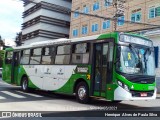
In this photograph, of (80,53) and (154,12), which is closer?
(80,53)

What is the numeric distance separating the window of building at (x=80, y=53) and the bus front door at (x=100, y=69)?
0.63 meters

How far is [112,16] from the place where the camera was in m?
41.4

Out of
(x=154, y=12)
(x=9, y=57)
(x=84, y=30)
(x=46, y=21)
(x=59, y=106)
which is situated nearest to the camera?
(x=59, y=106)

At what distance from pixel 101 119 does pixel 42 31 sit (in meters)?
59.0

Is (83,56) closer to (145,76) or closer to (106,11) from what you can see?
(145,76)

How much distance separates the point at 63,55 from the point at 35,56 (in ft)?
10.9

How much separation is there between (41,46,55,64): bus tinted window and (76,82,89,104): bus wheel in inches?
119

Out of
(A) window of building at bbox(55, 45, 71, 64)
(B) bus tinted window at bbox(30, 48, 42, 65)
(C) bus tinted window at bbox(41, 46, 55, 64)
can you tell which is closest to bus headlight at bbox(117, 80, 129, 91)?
(A) window of building at bbox(55, 45, 71, 64)

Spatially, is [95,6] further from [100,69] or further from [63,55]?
[100,69]

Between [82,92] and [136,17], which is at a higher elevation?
[136,17]

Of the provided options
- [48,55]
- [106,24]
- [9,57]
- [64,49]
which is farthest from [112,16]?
[64,49]

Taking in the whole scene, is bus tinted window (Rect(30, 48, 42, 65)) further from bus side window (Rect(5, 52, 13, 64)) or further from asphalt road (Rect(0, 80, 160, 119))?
asphalt road (Rect(0, 80, 160, 119))

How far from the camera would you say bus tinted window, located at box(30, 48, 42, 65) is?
18.5 m

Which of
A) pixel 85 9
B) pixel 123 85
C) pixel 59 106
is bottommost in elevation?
pixel 59 106
